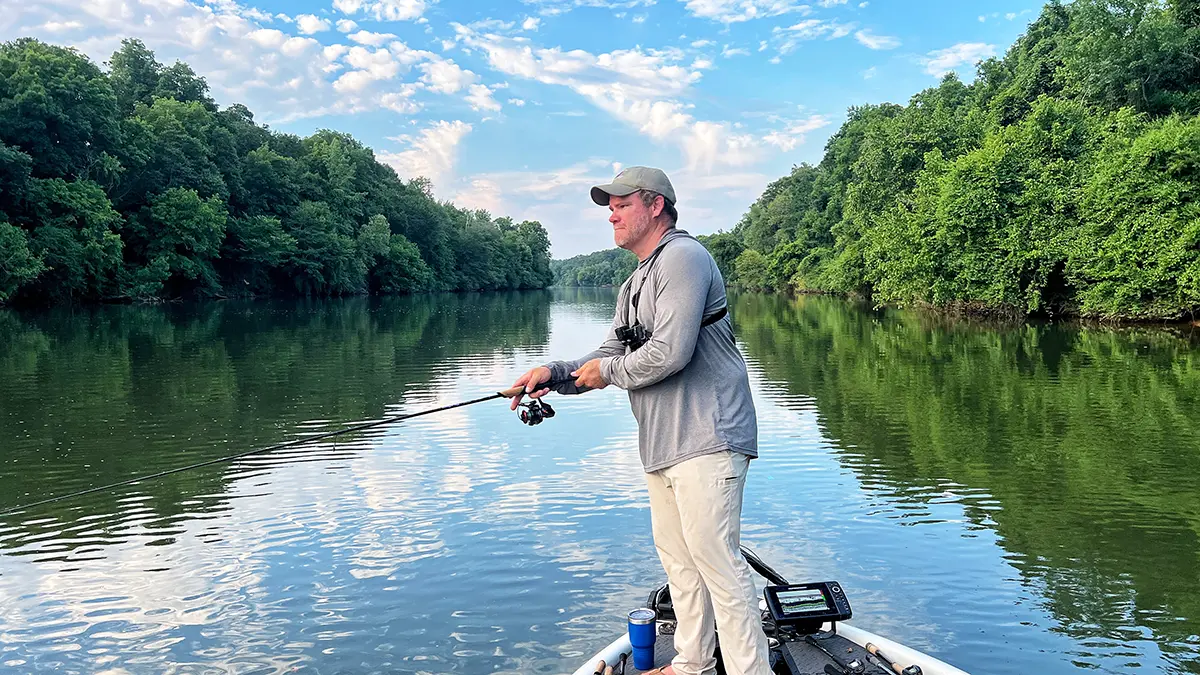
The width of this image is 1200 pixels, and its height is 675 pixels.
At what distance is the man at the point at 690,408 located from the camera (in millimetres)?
3768

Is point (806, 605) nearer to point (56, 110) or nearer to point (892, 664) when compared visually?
point (892, 664)

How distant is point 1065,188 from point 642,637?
34990 mm

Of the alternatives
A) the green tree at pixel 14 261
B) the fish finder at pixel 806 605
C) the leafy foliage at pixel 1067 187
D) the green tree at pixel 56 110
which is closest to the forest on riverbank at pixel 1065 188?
the leafy foliage at pixel 1067 187

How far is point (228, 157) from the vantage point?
72.6 meters

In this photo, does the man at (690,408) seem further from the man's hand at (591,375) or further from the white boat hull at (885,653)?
the white boat hull at (885,653)

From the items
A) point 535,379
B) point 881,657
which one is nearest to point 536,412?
point 535,379

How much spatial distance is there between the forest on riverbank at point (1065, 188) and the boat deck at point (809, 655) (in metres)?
28.0

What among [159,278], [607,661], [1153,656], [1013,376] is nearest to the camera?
[607,661]

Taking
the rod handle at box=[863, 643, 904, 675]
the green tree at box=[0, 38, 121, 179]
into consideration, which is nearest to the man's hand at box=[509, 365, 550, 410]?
the rod handle at box=[863, 643, 904, 675]

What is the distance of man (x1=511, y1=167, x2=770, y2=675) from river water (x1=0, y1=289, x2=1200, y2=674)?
2193mm

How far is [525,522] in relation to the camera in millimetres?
8922

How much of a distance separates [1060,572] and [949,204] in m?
32.7

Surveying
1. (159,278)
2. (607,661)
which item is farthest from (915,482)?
(159,278)

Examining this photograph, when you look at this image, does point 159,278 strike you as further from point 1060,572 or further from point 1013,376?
point 1060,572
